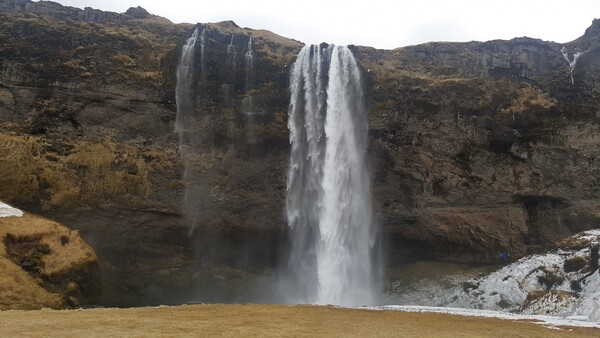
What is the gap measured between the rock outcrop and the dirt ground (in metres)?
3.63

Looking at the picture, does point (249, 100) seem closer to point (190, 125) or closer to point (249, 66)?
point (249, 66)

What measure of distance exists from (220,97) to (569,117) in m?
21.1

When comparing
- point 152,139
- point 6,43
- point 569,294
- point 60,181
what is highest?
point 6,43

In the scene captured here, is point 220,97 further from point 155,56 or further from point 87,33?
point 87,33

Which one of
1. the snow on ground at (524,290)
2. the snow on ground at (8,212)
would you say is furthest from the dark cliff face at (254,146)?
the snow on ground at (8,212)

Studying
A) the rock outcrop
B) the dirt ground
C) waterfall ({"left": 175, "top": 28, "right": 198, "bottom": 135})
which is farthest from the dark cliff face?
the dirt ground

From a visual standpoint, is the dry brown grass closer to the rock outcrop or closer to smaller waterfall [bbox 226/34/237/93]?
the rock outcrop

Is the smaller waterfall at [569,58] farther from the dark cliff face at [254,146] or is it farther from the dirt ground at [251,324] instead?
the dirt ground at [251,324]

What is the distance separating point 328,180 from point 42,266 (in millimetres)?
16334

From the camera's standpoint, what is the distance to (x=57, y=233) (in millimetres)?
19797

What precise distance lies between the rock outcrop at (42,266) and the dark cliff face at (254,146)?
823 centimetres

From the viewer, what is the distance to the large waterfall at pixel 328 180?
93.8 ft

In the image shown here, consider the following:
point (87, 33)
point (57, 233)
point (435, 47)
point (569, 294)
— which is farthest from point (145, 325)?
point (435, 47)

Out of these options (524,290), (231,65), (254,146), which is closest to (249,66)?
(231,65)
